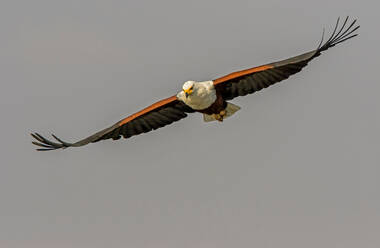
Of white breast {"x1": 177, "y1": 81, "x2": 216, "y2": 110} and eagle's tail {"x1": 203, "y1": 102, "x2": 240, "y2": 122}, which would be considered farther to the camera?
eagle's tail {"x1": 203, "y1": 102, "x2": 240, "y2": 122}

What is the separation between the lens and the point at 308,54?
2294cm

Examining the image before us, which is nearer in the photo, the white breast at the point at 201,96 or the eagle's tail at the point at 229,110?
the white breast at the point at 201,96

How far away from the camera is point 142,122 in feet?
81.9

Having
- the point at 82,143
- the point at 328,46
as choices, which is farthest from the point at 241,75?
the point at 82,143

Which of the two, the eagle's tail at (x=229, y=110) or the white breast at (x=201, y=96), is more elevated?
the white breast at (x=201, y=96)

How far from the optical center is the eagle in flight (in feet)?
75.7

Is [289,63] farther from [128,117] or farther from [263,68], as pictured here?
[128,117]

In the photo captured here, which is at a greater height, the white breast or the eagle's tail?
the white breast

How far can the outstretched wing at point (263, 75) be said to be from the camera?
2270 cm

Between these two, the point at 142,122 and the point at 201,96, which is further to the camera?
the point at 142,122

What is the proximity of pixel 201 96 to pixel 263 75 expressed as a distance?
5.09ft

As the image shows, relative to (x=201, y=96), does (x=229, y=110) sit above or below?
below

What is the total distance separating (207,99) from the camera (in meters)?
23.4

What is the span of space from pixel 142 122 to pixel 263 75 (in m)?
3.11
